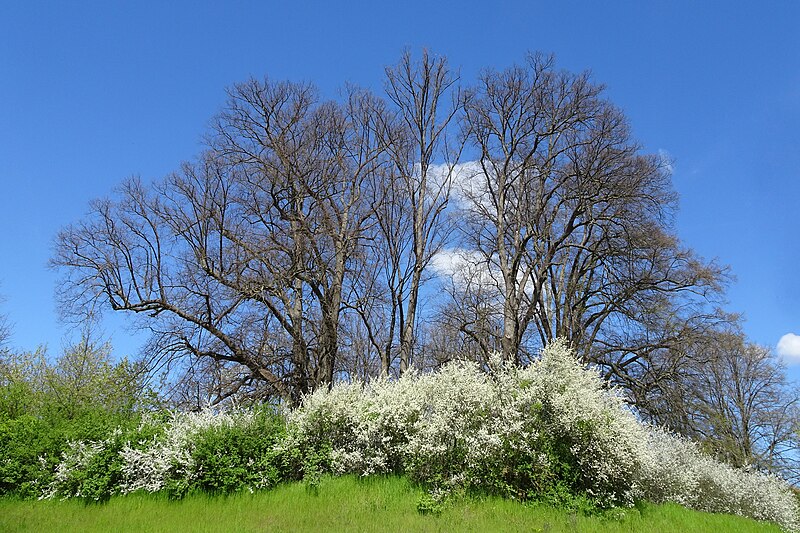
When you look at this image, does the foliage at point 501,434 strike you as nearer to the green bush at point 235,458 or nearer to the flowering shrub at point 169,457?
the green bush at point 235,458

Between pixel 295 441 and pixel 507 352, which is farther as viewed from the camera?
pixel 507 352

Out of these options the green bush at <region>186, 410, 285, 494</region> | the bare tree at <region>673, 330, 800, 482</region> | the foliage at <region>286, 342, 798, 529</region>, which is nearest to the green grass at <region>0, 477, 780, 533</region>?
the green bush at <region>186, 410, 285, 494</region>

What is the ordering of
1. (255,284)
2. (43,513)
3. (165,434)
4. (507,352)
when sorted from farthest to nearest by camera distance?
(507,352) → (255,284) → (165,434) → (43,513)

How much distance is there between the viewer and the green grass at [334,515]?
324 inches

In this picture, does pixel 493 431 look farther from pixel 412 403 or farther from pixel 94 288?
pixel 94 288

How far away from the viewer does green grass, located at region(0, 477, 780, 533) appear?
824 centimetres

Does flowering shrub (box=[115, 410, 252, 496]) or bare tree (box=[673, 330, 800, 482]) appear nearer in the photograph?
flowering shrub (box=[115, 410, 252, 496])

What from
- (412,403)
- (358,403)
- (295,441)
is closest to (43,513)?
(295,441)

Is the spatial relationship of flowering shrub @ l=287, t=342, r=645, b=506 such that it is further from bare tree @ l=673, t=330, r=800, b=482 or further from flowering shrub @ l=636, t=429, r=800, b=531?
bare tree @ l=673, t=330, r=800, b=482

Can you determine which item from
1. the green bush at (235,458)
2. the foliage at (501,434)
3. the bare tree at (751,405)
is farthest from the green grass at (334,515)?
the bare tree at (751,405)

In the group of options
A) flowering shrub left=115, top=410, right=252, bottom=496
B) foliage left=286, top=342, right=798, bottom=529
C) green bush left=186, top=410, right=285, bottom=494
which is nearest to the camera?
foliage left=286, top=342, right=798, bottom=529

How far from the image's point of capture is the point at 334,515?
8773 mm

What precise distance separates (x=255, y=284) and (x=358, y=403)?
6.65 m

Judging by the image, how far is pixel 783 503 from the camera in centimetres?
1531
